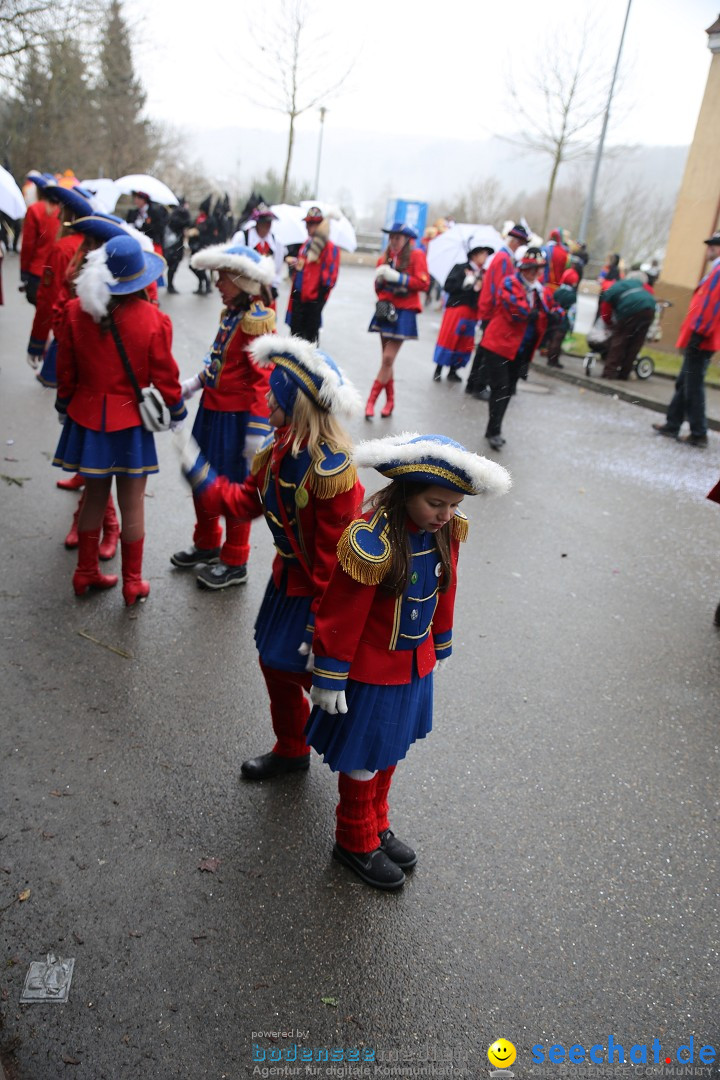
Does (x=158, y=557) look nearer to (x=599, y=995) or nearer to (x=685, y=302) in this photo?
(x=599, y=995)

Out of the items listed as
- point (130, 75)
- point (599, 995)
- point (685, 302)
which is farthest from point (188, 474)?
point (130, 75)

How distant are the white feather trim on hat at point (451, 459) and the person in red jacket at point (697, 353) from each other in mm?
6906

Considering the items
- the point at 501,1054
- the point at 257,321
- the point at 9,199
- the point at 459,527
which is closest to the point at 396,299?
the point at 9,199

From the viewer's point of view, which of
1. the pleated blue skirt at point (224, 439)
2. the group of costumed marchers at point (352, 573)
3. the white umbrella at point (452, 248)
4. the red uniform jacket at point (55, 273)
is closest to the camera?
the group of costumed marchers at point (352, 573)

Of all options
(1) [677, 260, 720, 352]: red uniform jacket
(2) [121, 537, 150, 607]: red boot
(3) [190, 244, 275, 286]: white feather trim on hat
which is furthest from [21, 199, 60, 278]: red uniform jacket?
(1) [677, 260, 720, 352]: red uniform jacket

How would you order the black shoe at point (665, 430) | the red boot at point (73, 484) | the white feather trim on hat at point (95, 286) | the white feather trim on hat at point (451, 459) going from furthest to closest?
the black shoe at point (665, 430), the red boot at point (73, 484), the white feather trim on hat at point (95, 286), the white feather trim on hat at point (451, 459)

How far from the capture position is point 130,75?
34.8 metres

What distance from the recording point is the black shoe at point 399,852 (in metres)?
2.85

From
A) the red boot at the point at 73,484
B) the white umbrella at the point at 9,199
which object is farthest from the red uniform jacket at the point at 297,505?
the white umbrella at the point at 9,199

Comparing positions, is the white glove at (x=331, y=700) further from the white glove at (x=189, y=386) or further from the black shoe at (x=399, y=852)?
the white glove at (x=189, y=386)

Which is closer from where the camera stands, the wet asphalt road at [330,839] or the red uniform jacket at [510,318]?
the wet asphalt road at [330,839]

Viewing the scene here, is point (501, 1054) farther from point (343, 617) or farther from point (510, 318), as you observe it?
point (510, 318)

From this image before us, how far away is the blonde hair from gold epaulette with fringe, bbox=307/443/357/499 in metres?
0.02

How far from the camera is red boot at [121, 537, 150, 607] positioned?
4.31 m
